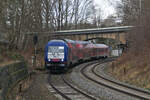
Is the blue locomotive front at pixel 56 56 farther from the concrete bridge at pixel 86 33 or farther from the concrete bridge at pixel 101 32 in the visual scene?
the concrete bridge at pixel 101 32

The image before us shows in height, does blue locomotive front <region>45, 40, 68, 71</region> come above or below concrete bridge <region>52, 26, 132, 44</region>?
below

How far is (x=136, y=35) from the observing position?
22.2 metres

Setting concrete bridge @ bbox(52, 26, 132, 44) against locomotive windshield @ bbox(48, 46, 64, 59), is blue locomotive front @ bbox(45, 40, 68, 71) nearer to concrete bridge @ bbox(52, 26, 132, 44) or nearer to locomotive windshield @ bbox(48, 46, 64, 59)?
locomotive windshield @ bbox(48, 46, 64, 59)

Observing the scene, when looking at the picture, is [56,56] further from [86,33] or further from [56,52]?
[86,33]

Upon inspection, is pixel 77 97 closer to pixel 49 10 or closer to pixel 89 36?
pixel 49 10

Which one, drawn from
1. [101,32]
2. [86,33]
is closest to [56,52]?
[101,32]

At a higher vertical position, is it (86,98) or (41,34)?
(41,34)

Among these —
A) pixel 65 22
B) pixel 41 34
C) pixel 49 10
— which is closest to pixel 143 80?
pixel 41 34

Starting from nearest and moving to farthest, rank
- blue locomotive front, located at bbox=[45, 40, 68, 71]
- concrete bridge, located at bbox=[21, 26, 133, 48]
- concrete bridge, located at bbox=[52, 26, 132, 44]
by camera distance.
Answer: blue locomotive front, located at bbox=[45, 40, 68, 71] → concrete bridge, located at bbox=[21, 26, 133, 48] → concrete bridge, located at bbox=[52, 26, 132, 44]

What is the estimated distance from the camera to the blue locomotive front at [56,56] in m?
21.6

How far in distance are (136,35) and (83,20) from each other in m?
34.2

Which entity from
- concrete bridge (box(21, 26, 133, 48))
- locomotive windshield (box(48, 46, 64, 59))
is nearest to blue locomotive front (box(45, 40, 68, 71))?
locomotive windshield (box(48, 46, 64, 59))

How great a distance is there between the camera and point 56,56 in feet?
71.2

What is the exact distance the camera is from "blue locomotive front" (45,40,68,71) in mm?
21578
